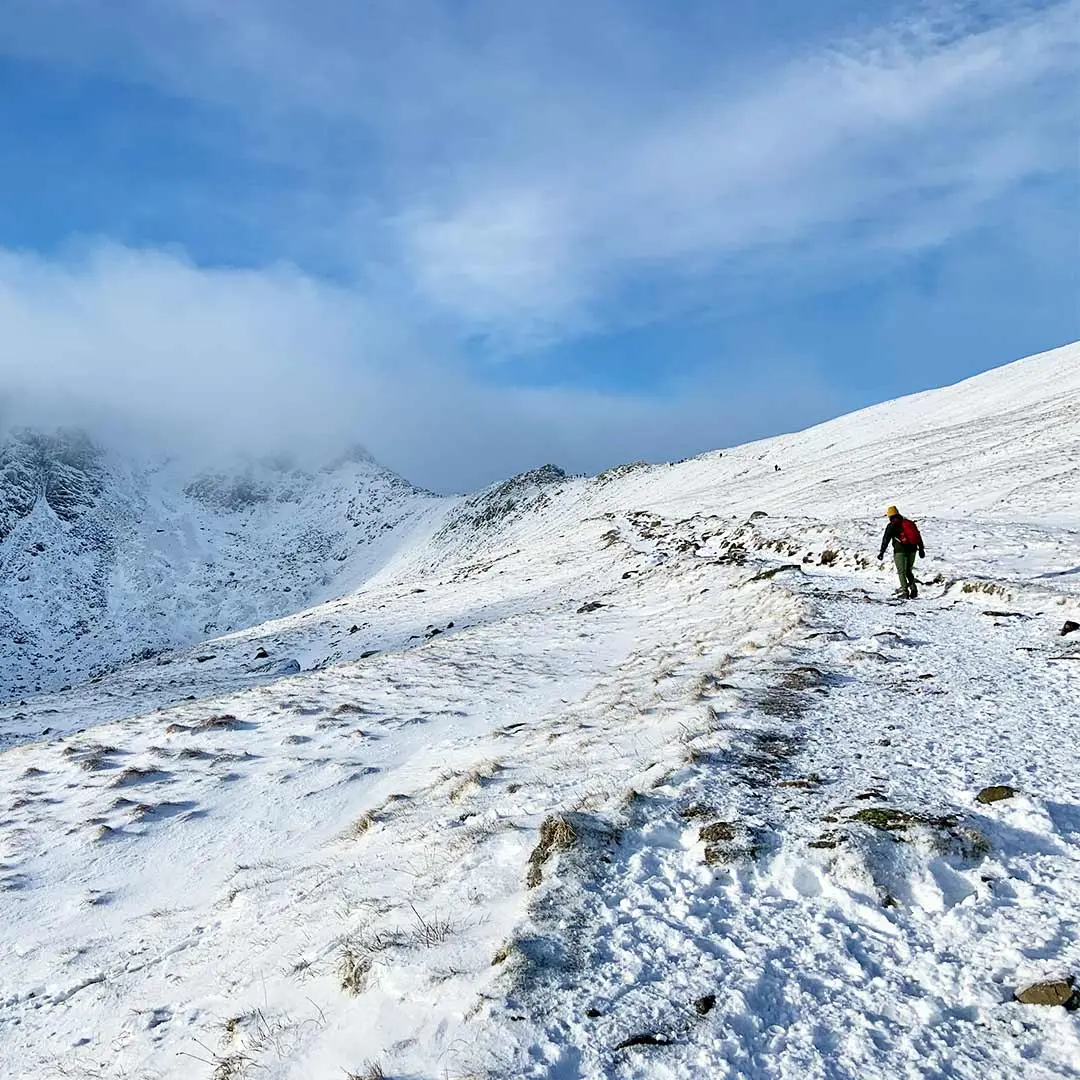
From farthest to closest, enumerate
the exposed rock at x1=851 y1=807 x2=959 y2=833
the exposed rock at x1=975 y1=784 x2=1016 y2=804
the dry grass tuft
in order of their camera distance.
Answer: the exposed rock at x1=975 y1=784 x2=1016 y2=804 → the dry grass tuft → the exposed rock at x1=851 y1=807 x2=959 y2=833

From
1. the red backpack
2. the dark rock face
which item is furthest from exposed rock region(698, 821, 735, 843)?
the dark rock face

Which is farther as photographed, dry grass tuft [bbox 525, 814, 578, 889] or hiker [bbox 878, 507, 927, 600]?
hiker [bbox 878, 507, 927, 600]

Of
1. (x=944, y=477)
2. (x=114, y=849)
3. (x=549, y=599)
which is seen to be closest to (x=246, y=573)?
(x=549, y=599)

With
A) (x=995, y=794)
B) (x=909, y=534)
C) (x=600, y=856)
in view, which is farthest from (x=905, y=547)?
(x=600, y=856)

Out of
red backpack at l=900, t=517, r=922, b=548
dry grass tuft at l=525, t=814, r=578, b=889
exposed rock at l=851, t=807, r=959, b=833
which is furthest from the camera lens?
red backpack at l=900, t=517, r=922, b=548

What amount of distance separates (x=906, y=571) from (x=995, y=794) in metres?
11.6

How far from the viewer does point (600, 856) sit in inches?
249

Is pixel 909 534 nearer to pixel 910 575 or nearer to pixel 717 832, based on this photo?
pixel 910 575

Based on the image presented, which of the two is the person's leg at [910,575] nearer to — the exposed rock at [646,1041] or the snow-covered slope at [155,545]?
the exposed rock at [646,1041]

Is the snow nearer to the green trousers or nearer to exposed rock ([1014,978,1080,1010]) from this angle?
exposed rock ([1014,978,1080,1010])

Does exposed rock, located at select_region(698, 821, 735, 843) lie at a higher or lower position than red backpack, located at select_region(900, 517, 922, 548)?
lower

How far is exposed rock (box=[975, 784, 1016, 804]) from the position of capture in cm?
659

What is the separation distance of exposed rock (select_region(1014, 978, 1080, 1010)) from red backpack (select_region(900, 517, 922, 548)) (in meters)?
14.1

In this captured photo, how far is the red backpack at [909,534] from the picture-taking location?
17.1m
